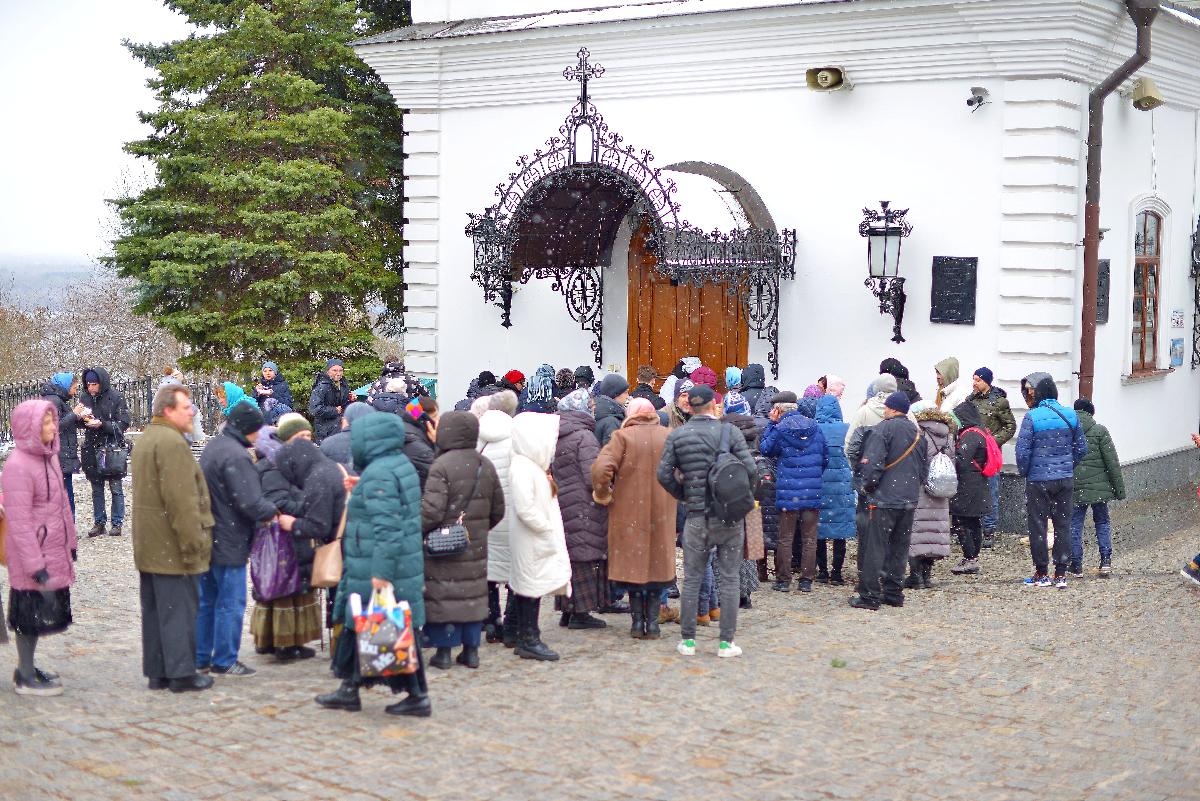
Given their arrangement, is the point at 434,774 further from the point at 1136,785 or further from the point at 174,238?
the point at 174,238

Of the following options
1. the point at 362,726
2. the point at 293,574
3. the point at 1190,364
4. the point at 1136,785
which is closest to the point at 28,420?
the point at 293,574

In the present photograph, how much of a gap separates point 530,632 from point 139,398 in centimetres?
1650

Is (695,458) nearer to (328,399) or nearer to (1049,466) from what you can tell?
(1049,466)

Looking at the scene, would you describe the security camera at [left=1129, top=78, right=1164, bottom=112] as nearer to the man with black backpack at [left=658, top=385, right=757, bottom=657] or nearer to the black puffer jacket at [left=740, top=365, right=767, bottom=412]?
the black puffer jacket at [left=740, top=365, right=767, bottom=412]

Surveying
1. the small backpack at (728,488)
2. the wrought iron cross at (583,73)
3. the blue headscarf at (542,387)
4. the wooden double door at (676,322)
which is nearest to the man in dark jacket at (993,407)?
the wooden double door at (676,322)

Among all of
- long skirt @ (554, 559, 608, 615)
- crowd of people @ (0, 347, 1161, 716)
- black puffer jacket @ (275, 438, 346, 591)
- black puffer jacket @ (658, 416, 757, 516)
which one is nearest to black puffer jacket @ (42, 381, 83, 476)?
crowd of people @ (0, 347, 1161, 716)

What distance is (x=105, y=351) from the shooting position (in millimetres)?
43781

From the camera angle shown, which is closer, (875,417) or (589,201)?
(875,417)

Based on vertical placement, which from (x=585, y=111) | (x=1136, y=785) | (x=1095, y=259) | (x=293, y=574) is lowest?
(x=1136, y=785)

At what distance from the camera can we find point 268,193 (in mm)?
18703

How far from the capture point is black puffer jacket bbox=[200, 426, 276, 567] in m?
8.23

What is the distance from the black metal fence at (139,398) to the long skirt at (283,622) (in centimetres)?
1448

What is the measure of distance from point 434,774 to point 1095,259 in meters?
9.91

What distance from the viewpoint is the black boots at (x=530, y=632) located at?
29.6 ft
